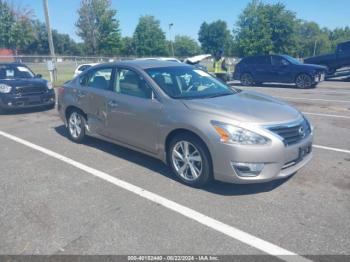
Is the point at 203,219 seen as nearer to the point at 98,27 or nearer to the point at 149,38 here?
the point at 98,27

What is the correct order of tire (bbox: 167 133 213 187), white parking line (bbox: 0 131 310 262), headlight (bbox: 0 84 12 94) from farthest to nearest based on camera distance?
headlight (bbox: 0 84 12 94) → tire (bbox: 167 133 213 187) → white parking line (bbox: 0 131 310 262)

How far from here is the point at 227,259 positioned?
8.91 feet

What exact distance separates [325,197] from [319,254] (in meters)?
1.16

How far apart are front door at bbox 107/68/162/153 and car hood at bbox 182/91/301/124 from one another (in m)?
0.57

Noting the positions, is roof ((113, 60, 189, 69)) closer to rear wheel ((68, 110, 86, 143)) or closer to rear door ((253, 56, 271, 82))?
rear wheel ((68, 110, 86, 143))

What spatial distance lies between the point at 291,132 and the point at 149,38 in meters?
67.5

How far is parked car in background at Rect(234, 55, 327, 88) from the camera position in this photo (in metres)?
14.7

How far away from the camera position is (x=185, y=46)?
106m

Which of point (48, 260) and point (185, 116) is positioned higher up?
point (185, 116)

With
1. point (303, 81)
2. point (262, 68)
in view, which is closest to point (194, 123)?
point (303, 81)

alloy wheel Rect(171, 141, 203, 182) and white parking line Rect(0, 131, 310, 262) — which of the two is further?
alloy wheel Rect(171, 141, 203, 182)

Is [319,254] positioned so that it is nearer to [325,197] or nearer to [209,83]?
[325,197]

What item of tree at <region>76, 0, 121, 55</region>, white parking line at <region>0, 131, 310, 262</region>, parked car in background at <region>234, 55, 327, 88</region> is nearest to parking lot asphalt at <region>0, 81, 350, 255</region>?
white parking line at <region>0, 131, 310, 262</region>

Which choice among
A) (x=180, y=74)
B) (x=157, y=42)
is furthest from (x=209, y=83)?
(x=157, y=42)
